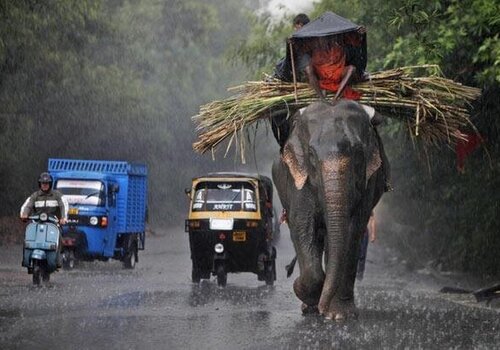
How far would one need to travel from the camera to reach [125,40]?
1644 inches

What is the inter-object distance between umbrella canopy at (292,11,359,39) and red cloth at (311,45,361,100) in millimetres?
209

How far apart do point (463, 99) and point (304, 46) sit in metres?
2.07

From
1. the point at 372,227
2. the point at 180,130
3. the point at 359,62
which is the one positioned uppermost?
the point at 180,130

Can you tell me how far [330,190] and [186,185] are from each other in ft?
161

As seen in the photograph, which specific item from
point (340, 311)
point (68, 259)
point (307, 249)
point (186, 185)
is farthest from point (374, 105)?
point (186, 185)

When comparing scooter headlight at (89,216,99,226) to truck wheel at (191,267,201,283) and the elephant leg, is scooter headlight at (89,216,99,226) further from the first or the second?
the elephant leg

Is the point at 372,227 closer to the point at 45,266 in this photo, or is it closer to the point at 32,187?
the point at 45,266

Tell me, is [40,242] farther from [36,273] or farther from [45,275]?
[45,275]

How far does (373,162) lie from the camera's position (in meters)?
12.6

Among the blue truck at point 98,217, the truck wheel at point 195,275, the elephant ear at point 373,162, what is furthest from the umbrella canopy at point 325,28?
the blue truck at point 98,217

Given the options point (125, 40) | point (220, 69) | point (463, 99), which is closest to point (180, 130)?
point (220, 69)

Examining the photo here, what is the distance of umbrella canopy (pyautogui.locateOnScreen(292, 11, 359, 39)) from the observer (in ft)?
43.8

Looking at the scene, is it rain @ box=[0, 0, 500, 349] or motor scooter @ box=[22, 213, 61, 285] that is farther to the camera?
motor scooter @ box=[22, 213, 61, 285]

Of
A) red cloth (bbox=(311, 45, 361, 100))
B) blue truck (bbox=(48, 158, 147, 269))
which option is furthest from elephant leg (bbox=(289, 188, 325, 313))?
blue truck (bbox=(48, 158, 147, 269))
